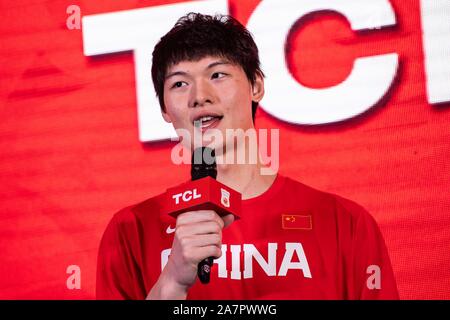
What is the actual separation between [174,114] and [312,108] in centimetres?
48

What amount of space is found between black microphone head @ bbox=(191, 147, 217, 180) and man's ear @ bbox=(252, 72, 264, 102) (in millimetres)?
552

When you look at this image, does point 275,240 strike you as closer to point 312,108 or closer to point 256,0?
point 312,108

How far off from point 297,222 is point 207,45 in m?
0.69

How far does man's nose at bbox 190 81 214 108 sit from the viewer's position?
394 centimetres

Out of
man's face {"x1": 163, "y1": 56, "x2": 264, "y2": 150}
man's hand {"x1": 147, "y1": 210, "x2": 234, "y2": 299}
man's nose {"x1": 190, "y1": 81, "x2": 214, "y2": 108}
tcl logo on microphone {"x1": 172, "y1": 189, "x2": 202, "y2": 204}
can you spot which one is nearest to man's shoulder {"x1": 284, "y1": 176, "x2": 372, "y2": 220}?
man's face {"x1": 163, "y1": 56, "x2": 264, "y2": 150}

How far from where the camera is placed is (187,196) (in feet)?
11.1

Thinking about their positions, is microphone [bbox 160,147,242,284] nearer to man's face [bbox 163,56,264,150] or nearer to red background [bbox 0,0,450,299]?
man's face [bbox 163,56,264,150]

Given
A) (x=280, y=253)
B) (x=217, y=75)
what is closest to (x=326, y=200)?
(x=280, y=253)

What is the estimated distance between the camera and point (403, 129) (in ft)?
12.9

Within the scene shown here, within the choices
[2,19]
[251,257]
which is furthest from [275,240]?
[2,19]

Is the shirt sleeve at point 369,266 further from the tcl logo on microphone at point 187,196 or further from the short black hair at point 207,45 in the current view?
the tcl logo on microphone at point 187,196

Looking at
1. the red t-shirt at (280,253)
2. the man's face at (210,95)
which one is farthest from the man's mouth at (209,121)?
the red t-shirt at (280,253)

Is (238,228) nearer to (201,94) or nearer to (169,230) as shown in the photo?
(169,230)

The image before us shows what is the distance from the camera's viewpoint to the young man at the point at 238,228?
3.84 m
